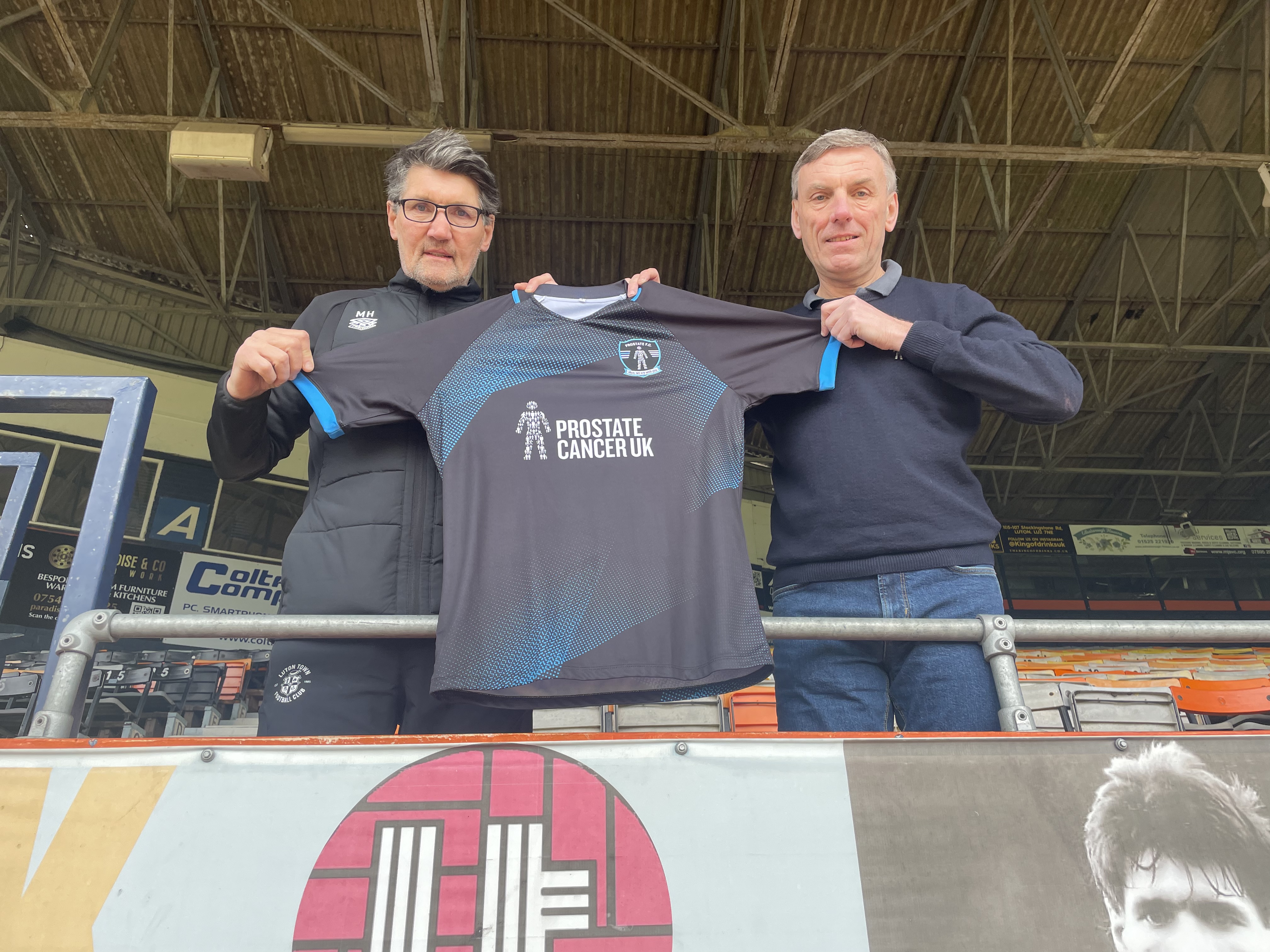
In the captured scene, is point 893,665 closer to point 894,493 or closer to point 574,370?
point 894,493

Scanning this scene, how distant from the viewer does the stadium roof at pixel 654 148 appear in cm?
764

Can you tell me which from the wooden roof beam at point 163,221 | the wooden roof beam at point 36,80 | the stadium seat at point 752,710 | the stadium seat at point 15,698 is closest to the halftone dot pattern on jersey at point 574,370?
the stadium seat at point 752,710

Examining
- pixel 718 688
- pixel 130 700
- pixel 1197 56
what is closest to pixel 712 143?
pixel 1197 56

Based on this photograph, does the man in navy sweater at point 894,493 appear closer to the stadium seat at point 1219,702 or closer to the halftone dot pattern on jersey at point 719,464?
the halftone dot pattern on jersey at point 719,464

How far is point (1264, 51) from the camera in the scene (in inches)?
315

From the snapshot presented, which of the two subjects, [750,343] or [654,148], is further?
[654,148]

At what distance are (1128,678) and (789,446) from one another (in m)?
10.1

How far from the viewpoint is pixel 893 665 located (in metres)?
1.72

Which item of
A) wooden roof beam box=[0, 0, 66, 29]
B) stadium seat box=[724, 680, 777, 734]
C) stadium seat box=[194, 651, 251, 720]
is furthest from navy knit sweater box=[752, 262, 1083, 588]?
wooden roof beam box=[0, 0, 66, 29]

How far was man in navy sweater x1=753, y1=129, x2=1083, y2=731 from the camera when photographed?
5.56 ft

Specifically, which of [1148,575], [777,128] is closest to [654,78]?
[777,128]

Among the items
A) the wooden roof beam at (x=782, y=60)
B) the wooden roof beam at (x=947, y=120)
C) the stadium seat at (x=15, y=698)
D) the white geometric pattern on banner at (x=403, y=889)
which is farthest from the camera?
the wooden roof beam at (x=947, y=120)

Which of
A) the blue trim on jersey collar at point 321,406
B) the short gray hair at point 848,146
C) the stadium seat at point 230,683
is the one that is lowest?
the blue trim on jersey collar at point 321,406

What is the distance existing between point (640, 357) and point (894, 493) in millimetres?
693
